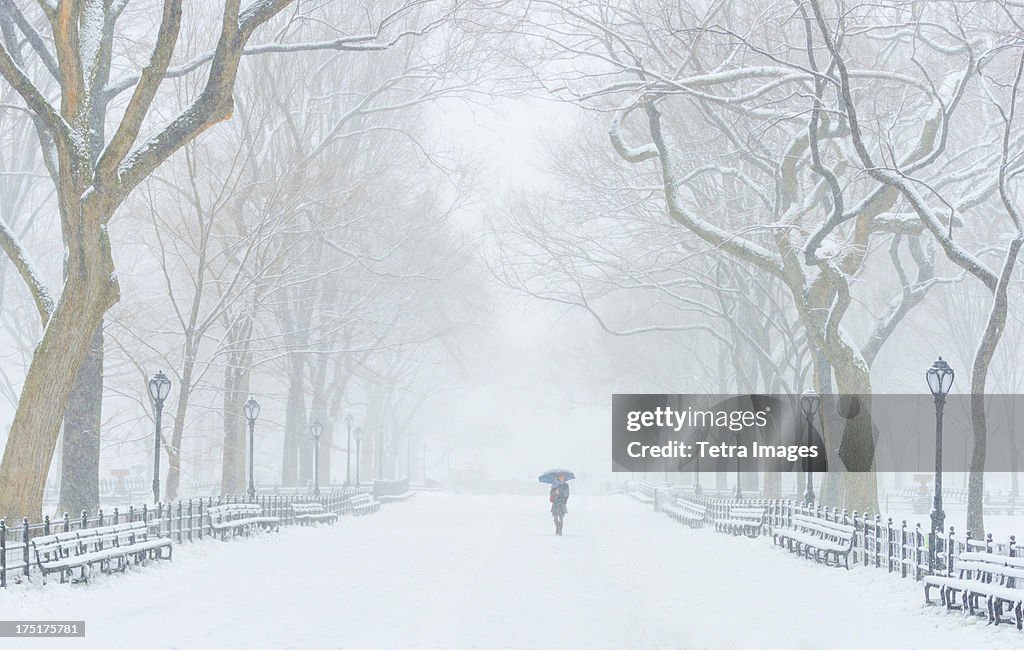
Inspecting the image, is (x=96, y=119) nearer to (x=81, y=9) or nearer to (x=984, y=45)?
(x=81, y=9)

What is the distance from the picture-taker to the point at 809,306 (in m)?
25.2

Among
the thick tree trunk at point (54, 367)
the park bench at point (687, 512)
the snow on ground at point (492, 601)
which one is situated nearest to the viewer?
the snow on ground at point (492, 601)

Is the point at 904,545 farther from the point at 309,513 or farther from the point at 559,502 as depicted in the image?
the point at 309,513

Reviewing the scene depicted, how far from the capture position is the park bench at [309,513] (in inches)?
1294

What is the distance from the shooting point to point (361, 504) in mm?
42094

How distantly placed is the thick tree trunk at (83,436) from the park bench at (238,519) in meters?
2.57

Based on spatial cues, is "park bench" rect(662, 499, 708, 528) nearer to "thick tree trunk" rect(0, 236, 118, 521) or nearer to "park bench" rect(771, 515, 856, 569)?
"park bench" rect(771, 515, 856, 569)

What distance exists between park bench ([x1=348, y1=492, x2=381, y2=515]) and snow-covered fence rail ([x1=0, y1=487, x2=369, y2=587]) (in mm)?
3435

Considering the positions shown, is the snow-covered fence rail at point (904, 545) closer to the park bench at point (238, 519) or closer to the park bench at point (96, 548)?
the park bench at point (96, 548)

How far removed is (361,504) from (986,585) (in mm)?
30292

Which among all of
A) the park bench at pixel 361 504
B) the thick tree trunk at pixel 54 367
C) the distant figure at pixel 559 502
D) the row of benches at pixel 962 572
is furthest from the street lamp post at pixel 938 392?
the park bench at pixel 361 504

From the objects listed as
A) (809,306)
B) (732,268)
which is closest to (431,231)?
(732,268)

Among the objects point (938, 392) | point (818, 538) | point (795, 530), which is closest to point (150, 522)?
point (818, 538)

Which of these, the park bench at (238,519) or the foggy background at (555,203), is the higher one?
the foggy background at (555,203)
